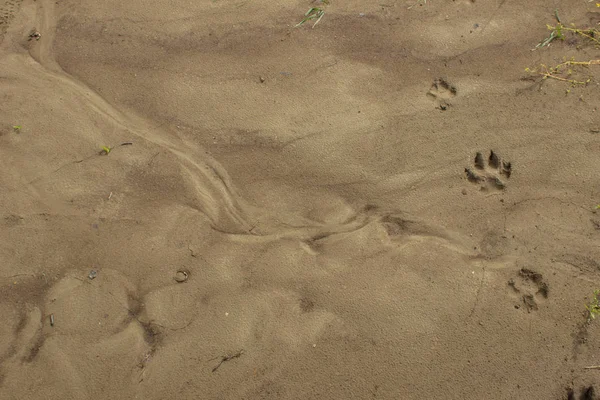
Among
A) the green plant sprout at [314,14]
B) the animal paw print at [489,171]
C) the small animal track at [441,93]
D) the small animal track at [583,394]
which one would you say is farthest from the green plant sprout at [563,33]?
the small animal track at [583,394]

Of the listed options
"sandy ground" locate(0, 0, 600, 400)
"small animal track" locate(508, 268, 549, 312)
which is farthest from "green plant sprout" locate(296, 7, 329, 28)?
"small animal track" locate(508, 268, 549, 312)

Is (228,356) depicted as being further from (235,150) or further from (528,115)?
(528,115)

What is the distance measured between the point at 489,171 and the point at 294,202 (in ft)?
4.27

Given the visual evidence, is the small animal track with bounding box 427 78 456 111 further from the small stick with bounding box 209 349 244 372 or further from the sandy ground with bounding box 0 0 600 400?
the small stick with bounding box 209 349 244 372

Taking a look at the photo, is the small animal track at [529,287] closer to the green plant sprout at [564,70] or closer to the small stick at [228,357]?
the green plant sprout at [564,70]

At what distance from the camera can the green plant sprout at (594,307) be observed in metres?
2.83

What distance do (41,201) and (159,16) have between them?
1514 millimetres

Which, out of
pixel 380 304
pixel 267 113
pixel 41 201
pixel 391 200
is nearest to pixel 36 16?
pixel 41 201

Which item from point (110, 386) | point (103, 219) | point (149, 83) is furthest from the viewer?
point (149, 83)

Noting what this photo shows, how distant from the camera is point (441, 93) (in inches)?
124

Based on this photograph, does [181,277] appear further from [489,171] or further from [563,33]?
[563,33]

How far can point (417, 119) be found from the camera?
10.2 ft

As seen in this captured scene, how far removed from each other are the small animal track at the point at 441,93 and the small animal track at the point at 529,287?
3.91 ft

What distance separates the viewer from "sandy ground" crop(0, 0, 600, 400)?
2.77 metres
